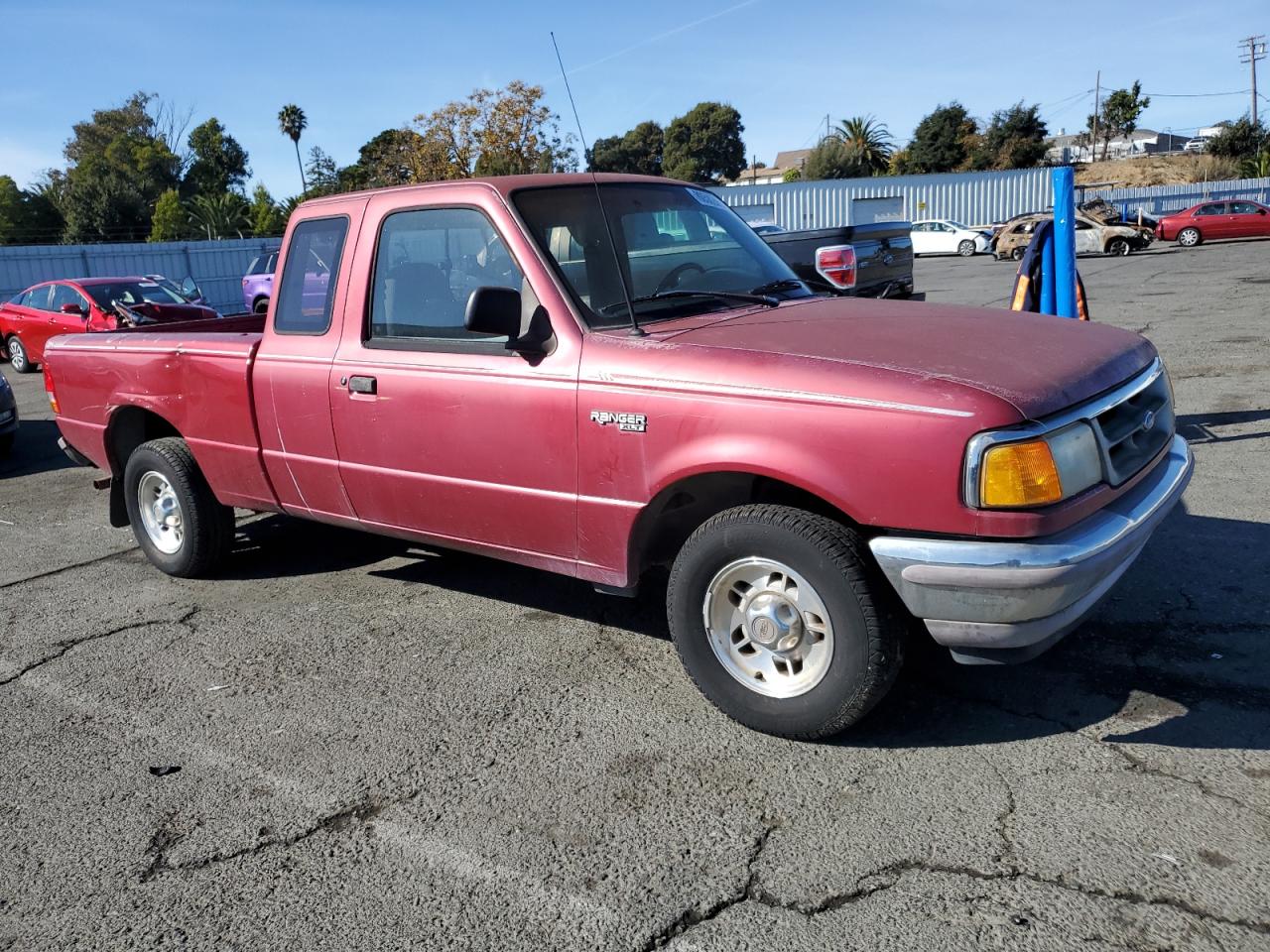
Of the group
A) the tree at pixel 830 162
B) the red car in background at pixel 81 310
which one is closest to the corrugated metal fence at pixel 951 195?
the tree at pixel 830 162

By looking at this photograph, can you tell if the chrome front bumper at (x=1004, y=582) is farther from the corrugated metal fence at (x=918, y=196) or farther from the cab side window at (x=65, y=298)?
the corrugated metal fence at (x=918, y=196)

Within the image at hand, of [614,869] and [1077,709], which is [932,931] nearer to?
[614,869]

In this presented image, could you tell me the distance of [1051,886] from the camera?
2660 mm

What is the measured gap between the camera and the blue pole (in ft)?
22.7

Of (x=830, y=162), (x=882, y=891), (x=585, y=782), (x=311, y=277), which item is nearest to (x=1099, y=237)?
(x=311, y=277)

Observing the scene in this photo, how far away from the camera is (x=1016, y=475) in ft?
9.55

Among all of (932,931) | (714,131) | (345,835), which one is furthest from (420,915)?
(714,131)

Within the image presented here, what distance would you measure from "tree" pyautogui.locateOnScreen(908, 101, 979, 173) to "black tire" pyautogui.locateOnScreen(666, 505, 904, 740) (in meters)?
72.1

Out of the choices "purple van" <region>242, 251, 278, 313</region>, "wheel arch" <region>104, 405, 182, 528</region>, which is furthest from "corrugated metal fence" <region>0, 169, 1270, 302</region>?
"wheel arch" <region>104, 405, 182, 528</region>

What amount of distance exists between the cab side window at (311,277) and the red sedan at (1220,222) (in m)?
33.3

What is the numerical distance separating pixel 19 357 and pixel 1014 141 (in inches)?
2409

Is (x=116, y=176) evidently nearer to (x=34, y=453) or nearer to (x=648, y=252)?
(x=34, y=453)

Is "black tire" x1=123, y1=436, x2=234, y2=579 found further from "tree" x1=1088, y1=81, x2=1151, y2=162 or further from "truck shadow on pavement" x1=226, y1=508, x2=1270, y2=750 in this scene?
"tree" x1=1088, y1=81, x2=1151, y2=162

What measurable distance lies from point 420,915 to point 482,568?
9.50 ft
